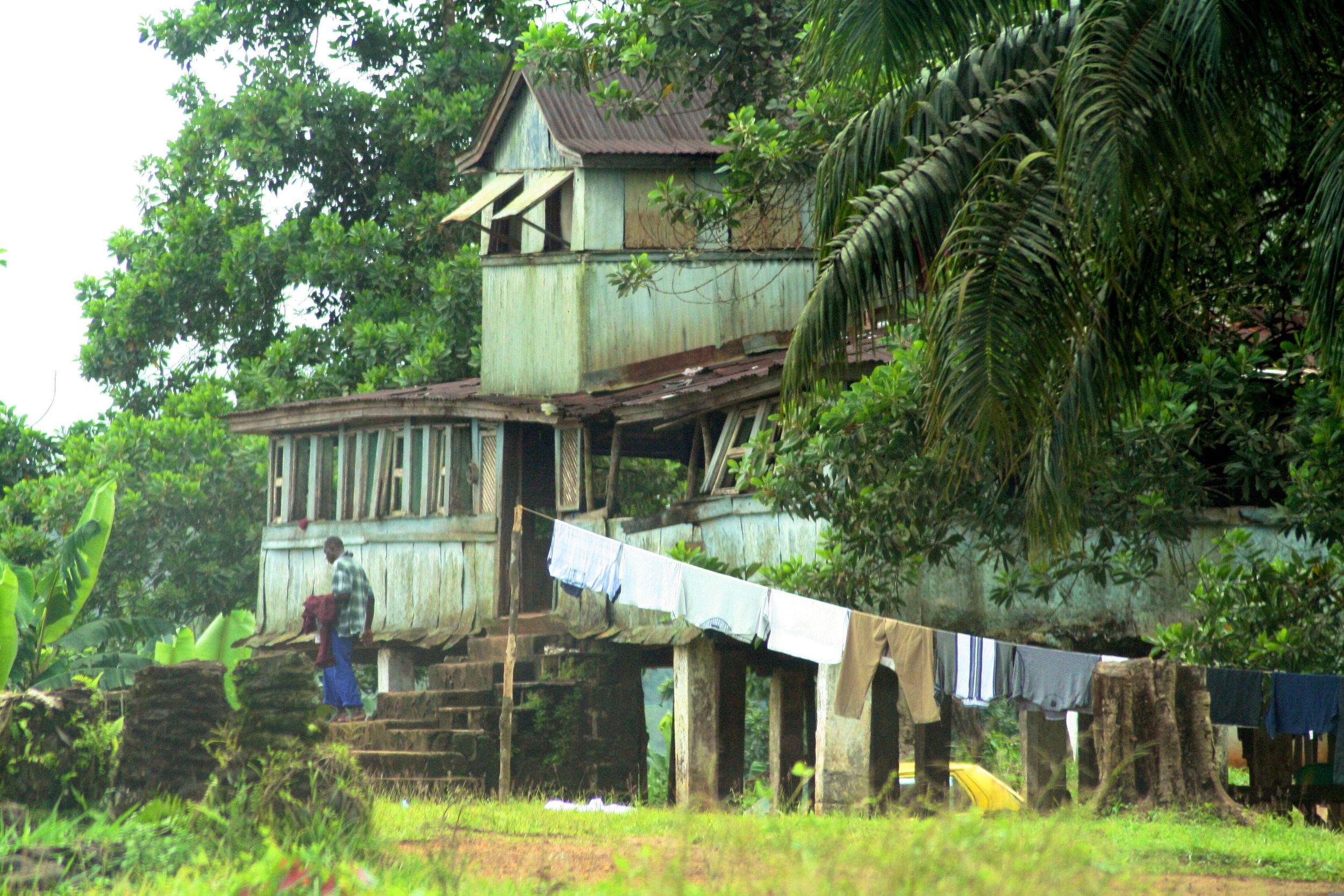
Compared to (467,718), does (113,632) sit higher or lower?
higher

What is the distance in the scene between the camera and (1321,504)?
10.2m

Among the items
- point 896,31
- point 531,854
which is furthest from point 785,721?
point 896,31

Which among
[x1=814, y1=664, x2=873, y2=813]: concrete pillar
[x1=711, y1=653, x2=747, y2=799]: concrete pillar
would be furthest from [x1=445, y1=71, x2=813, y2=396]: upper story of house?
[x1=814, y1=664, x2=873, y2=813]: concrete pillar

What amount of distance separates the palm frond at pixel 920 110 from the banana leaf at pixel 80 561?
7390 millimetres

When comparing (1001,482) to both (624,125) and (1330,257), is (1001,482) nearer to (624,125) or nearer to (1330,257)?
(1330,257)

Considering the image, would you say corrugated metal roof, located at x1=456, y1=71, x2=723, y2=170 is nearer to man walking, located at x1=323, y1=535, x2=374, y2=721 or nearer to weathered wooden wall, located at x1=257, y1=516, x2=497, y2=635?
weathered wooden wall, located at x1=257, y1=516, x2=497, y2=635

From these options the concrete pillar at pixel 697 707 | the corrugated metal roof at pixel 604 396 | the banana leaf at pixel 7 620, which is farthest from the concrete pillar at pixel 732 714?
the banana leaf at pixel 7 620

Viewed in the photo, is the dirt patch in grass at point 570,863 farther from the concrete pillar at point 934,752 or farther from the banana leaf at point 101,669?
the banana leaf at point 101,669

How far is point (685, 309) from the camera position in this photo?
59.8 ft

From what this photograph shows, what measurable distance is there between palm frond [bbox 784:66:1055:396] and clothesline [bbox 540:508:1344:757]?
2.70m

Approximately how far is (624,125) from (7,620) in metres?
10.5

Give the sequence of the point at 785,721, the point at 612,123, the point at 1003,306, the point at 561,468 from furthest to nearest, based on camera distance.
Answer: the point at 612,123, the point at 785,721, the point at 561,468, the point at 1003,306

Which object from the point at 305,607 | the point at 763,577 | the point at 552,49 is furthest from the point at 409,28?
the point at 763,577

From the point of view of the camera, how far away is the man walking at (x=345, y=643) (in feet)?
53.5
